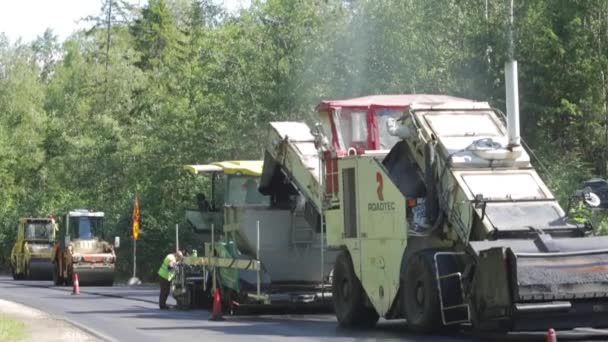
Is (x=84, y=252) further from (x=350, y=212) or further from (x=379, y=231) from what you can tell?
(x=379, y=231)

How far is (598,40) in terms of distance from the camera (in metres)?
37.6

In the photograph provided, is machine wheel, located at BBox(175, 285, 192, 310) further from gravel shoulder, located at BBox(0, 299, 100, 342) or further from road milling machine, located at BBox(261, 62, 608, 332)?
road milling machine, located at BBox(261, 62, 608, 332)

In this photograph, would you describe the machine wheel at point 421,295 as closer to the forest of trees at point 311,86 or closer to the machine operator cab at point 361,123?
the machine operator cab at point 361,123

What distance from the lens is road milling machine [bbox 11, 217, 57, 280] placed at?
52125 mm

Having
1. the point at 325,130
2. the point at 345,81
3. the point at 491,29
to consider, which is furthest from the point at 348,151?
the point at 345,81

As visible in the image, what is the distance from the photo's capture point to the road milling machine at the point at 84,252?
1732 inches

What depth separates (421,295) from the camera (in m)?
17.4

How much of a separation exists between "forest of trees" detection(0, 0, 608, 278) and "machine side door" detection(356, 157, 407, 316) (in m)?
9.27

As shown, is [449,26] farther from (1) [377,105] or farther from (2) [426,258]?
(2) [426,258]

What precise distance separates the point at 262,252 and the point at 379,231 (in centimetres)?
512

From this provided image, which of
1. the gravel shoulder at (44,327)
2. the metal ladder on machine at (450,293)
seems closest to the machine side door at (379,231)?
the metal ladder on machine at (450,293)

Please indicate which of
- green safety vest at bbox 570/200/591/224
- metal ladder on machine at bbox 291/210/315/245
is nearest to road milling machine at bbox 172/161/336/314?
metal ladder on machine at bbox 291/210/315/245

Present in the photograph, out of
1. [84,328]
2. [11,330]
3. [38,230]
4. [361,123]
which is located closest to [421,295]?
[361,123]

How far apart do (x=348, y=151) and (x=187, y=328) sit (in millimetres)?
3976
